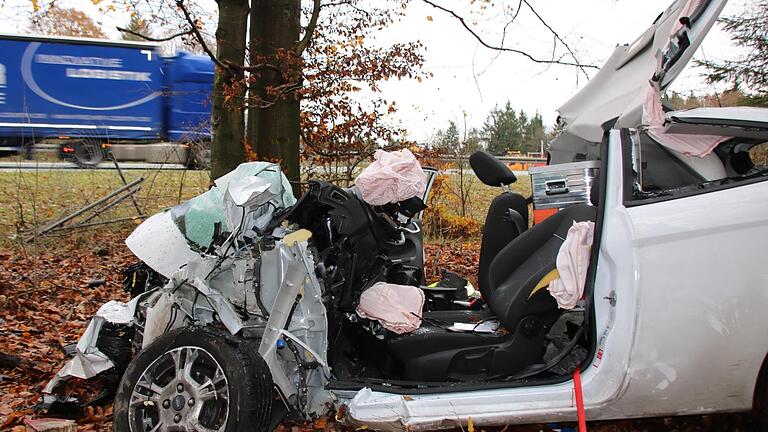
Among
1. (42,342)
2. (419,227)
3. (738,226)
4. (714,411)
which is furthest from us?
(42,342)

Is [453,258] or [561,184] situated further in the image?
[453,258]

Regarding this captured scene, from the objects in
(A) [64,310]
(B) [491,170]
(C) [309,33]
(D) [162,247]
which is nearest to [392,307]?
(B) [491,170]

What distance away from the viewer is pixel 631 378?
2863 millimetres

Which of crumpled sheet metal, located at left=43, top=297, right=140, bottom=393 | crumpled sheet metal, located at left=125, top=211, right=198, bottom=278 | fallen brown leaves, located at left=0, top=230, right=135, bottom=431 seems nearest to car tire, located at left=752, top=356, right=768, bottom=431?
crumpled sheet metal, located at left=125, top=211, right=198, bottom=278

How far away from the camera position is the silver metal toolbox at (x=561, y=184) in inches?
142

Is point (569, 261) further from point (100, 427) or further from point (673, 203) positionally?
point (100, 427)

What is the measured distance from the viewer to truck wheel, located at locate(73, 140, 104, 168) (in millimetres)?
14398

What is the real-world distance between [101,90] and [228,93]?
14435 millimetres

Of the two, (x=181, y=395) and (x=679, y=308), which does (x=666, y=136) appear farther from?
(x=181, y=395)

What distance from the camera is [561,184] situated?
147 inches

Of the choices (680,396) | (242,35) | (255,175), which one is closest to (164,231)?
(255,175)

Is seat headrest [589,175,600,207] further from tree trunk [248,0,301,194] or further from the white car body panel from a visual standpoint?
tree trunk [248,0,301,194]

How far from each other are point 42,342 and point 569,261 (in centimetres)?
457

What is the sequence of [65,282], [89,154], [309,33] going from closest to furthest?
[65,282] < [309,33] < [89,154]
